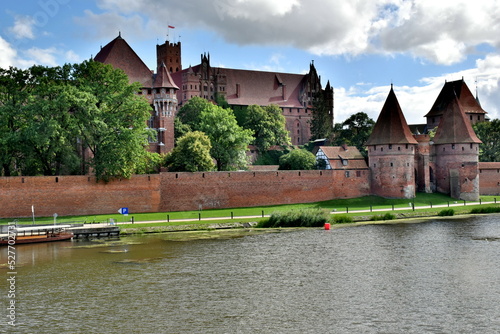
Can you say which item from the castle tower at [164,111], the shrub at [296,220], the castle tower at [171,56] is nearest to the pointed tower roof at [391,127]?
the shrub at [296,220]

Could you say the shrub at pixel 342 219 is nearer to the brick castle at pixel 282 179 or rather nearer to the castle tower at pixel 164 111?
the brick castle at pixel 282 179

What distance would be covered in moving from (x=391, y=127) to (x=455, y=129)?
7.10m

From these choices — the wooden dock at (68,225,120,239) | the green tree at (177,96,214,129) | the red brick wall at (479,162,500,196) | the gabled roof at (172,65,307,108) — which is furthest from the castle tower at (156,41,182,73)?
the wooden dock at (68,225,120,239)

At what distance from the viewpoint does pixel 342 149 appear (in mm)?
59125

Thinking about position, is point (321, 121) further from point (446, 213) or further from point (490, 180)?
point (446, 213)

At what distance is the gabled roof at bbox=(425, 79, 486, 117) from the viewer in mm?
76869

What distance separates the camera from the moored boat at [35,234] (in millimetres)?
33781

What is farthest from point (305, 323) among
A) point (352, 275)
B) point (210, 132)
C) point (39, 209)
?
point (210, 132)

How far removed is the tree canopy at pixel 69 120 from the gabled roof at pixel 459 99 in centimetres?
4517

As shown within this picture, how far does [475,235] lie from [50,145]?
2841 centimetres

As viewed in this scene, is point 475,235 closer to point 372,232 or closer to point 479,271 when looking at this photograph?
point 372,232

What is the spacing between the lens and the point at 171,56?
105m

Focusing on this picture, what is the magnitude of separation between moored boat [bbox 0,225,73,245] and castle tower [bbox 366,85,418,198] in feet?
96.6

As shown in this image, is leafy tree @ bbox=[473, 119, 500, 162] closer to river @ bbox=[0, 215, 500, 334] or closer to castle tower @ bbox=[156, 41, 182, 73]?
river @ bbox=[0, 215, 500, 334]
